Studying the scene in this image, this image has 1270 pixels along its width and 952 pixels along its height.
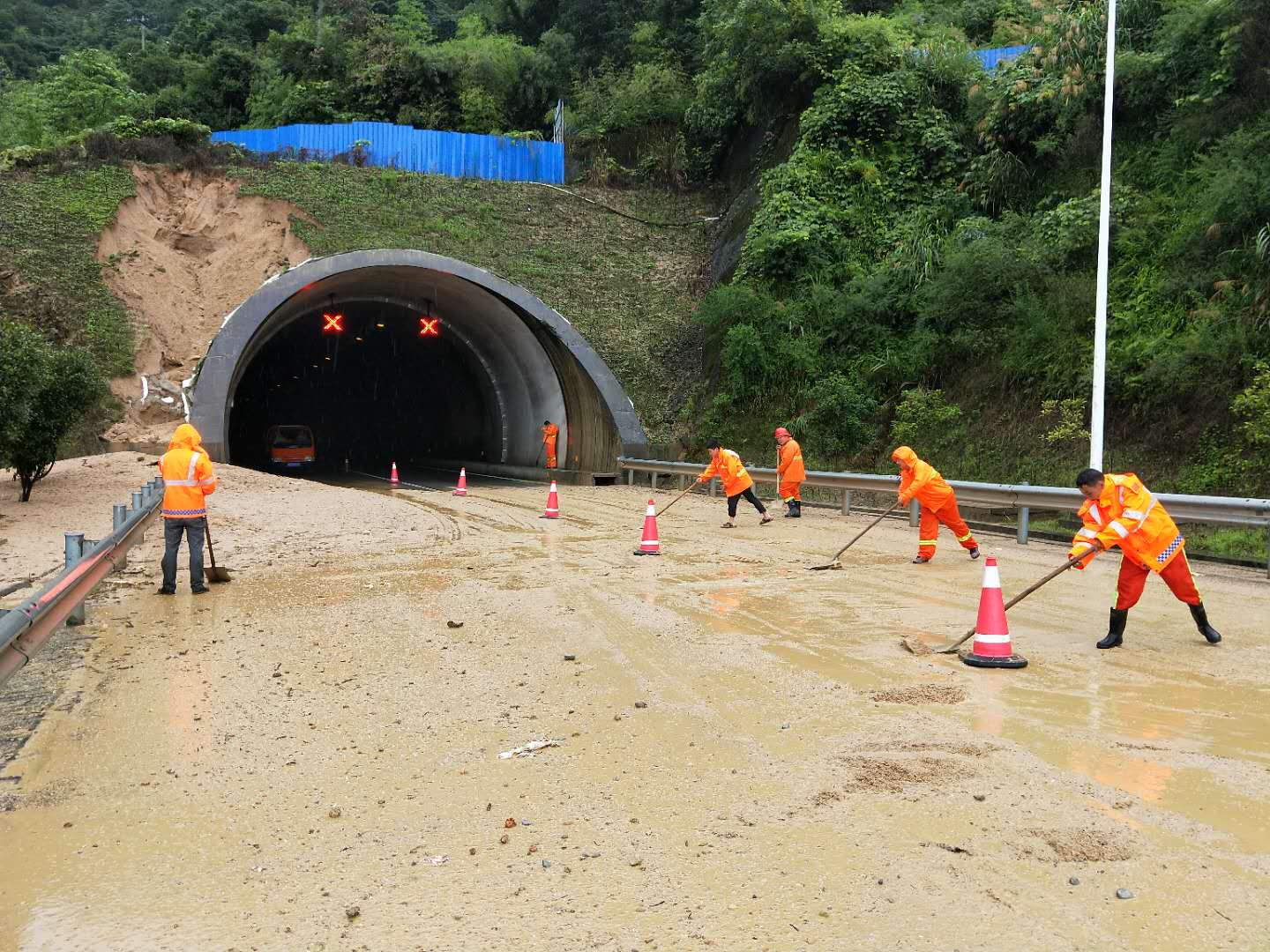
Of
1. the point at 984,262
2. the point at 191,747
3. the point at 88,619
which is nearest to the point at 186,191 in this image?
the point at 984,262

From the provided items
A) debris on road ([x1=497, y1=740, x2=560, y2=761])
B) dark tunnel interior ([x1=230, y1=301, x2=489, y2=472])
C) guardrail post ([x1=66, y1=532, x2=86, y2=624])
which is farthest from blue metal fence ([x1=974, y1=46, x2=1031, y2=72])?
debris on road ([x1=497, y1=740, x2=560, y2=761])

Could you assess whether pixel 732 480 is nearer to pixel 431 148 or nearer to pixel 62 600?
pixel 62 600

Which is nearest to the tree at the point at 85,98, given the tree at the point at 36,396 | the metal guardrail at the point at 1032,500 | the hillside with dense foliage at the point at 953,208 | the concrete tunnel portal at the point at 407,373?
the hillside with dense foliage at the point at 953,208

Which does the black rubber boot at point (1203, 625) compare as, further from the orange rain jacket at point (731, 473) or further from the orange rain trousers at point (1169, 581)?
the orange rain jacket at point (731, 473)

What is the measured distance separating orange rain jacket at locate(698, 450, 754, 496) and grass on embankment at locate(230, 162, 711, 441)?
999cm

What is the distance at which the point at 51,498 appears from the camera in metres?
16.2

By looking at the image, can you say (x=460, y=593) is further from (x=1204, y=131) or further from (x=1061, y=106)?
(x=1061, y=106)

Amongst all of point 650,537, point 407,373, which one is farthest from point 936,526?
point 407,373

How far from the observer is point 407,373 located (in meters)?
40.7

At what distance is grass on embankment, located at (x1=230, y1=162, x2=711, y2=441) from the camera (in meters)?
27.2

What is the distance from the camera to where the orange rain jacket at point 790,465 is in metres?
16.1

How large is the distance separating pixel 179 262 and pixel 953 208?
19.9 metres

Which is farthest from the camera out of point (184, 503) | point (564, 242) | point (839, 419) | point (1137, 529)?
point (564, 242)

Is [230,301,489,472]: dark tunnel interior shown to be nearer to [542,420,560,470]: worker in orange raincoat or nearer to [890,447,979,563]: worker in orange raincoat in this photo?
[542,420,560,470]: worker in orange raincoat
